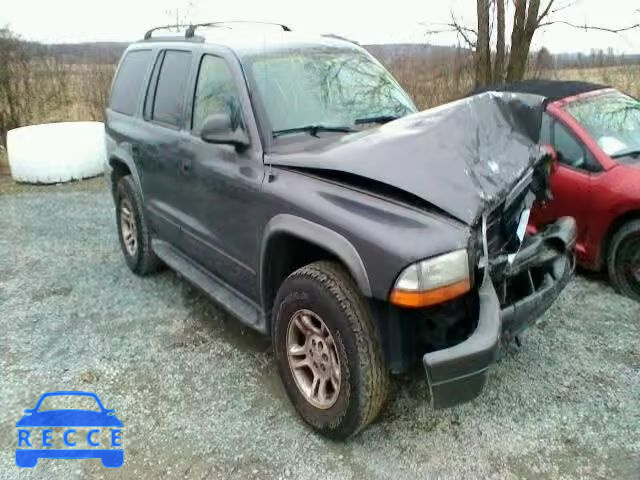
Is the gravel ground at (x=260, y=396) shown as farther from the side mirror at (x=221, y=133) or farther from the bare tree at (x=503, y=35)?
the bare tree at (x=503, y=35)

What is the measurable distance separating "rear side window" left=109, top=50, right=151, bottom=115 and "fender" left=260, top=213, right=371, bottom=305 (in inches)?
94.6

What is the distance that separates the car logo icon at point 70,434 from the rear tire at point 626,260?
3.76 metres

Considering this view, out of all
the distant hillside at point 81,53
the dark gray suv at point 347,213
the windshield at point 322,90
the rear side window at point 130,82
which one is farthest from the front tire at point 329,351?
the distant hillside at point 81,53

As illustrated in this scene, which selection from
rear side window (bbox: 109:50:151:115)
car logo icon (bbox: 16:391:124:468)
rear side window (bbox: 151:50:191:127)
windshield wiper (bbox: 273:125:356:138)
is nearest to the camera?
car logo icon (bbox: 16:391:124:468)

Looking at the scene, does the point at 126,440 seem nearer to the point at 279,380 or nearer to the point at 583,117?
the point at 279,380

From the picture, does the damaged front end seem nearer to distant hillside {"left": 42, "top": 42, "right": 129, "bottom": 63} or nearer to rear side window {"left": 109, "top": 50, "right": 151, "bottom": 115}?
rear side window {"left": 109, "top": 50, "right": 151, "bottom": 115}

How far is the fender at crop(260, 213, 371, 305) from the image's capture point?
8.19ft

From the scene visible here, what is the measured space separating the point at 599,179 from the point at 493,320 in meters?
2.65

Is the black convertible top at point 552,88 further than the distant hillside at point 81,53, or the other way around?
the distant hillside at point 81,53

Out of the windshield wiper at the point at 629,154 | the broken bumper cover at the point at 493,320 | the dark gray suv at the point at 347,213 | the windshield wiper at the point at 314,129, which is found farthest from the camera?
the windshield wiper at the point at 629,154

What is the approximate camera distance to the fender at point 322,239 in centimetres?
250

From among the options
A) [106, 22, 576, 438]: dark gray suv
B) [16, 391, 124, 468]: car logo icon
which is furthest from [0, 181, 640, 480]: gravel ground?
[106, 22, 576, 438]: dark gray suv

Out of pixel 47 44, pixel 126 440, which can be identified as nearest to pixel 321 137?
pixel 126 440

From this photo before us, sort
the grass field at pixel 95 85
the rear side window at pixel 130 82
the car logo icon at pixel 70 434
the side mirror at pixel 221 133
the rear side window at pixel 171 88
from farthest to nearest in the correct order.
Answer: the grass field at pixel 95 85
the rear side window at pixel 130 82
the rear side window at pixel 171 88
the side mirror at pixel 221 133
the car logo icon at pixel 70 434
